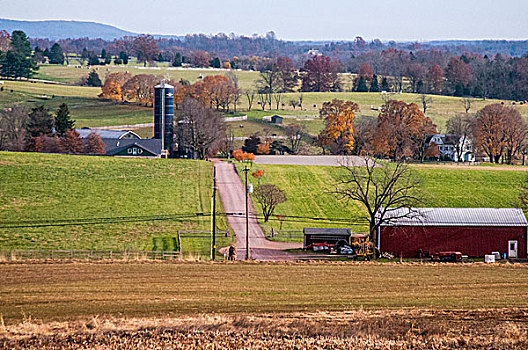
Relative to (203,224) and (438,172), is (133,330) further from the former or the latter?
(438,172)

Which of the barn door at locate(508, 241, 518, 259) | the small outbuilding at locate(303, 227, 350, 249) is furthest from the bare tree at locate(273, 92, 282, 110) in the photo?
the barn door at locate(508, 241, 518, 259)

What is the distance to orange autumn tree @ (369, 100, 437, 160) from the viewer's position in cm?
8126

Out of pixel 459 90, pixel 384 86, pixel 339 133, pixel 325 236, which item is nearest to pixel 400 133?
pixel 339 133

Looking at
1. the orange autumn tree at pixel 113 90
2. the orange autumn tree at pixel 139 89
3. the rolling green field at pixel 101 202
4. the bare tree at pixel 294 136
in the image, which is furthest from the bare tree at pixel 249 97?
the rolling green field at pixel 101 202

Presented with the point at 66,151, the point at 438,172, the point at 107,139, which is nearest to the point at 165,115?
the point at 107,139

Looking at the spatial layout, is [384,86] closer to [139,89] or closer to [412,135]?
[139,89]

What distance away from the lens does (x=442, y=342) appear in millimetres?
19031

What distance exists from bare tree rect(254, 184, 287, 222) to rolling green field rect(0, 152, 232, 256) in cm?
390

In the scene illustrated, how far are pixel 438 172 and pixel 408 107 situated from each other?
23681mm

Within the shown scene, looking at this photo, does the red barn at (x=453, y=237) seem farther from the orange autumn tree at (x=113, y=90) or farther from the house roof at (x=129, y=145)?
the orange autumn tree at (x=113, y=90)

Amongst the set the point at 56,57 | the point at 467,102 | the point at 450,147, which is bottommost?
the point at 450,147

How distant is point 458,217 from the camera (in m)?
42.9

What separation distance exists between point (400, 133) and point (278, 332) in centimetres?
6641

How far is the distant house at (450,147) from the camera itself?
87812mm
